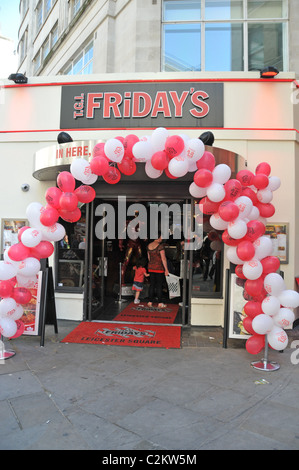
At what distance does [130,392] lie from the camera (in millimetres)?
4031

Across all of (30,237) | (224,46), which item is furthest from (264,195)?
(224,46)

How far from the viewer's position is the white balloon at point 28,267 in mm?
5037

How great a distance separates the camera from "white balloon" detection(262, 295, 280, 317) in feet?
15.2

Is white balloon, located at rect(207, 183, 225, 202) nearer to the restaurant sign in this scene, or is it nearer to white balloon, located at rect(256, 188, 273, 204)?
white balloon, located at rect(256, 188, 273, 204)

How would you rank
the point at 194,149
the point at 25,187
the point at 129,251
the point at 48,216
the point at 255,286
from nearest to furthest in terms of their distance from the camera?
1. the point at 194,149
2. the point at 255,286
3. the point at 48,216
4. the point at 25,187
5. the point at 129,251

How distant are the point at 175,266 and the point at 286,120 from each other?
462 centimetres

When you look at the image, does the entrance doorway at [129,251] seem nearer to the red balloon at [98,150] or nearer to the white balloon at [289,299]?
the red balloon at [98,150]

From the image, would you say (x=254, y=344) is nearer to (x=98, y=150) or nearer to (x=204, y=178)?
(x=204, y=178)

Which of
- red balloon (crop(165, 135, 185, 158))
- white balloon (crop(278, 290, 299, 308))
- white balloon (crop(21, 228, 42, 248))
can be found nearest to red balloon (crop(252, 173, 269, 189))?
red balloon (crop(165, 135, 185, 158))

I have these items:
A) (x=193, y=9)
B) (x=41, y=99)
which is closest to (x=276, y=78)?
(x=193, y=9)

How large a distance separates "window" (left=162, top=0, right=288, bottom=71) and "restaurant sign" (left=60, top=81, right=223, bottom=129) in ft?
6.59

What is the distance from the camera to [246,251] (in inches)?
188

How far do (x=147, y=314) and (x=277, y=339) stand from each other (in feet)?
11.2

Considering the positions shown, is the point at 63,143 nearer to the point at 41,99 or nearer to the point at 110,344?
the point at 41,99
